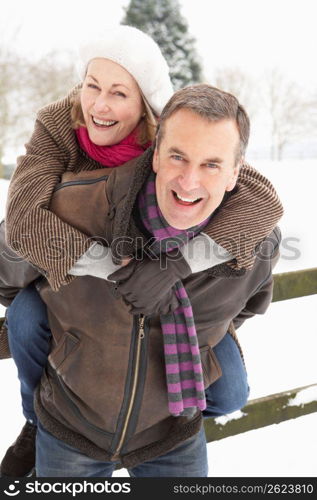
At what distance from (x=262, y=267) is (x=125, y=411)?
56 cm

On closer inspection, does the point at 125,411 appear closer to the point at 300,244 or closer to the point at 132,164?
the point at 132,164

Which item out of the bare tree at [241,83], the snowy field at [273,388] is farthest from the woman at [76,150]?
the bare tree at [241,83]

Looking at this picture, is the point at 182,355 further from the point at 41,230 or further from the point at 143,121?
the point at 143,121

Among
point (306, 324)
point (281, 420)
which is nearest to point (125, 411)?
point (281, 420)

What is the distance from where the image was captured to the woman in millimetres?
1211

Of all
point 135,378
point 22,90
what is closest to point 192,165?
point 135,378

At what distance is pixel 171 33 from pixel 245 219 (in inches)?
706

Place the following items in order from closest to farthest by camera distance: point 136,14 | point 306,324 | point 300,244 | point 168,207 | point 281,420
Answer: point 168,207 < point 281,420 < point 306,324 < point 300,244 < point 136,14

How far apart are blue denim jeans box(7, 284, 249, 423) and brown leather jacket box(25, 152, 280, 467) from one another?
44 millimetres

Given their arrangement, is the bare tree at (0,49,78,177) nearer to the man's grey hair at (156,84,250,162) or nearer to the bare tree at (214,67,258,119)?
the bare tree at (214,67,258,119)

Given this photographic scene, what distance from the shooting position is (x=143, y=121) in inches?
59.1

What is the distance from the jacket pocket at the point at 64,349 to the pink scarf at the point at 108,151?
48cm

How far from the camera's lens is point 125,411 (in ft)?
4.60
